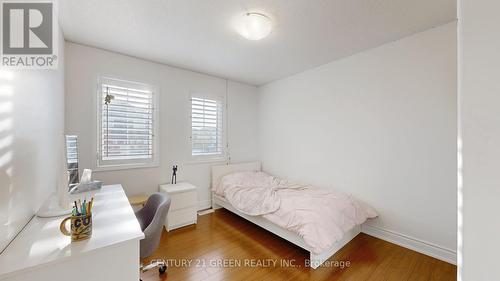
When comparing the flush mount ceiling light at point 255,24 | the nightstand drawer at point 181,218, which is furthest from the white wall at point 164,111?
the flush mount ceiling light at point 255,24

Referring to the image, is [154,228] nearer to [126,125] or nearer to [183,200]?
[183,200]

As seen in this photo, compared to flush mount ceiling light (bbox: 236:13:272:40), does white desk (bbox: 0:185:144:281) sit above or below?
below

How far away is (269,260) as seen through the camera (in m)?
2.13

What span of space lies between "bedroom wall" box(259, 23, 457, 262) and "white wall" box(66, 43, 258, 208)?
54.3 inches

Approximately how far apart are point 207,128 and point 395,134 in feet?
9.84

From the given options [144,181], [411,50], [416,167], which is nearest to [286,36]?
Answer: [411,50]

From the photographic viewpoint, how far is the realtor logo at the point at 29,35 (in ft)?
3.91

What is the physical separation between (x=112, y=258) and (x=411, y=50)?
3465mm

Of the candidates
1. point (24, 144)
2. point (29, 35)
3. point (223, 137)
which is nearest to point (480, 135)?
point (24, 144)

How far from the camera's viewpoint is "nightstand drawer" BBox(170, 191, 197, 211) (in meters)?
2.84

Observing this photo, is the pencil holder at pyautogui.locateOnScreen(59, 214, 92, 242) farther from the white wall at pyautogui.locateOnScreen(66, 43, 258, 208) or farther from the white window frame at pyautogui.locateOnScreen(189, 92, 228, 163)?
the white window frame at pyautogui.locateOnScreen(189, 92, 228, 163)

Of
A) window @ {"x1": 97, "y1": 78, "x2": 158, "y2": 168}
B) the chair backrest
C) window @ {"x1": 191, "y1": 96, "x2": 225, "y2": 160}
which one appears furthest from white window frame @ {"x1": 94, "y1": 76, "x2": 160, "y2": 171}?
the chair backrest

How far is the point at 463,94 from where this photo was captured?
648 mm

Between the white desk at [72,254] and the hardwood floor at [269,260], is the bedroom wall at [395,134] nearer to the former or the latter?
the hardwood floor at [269,260]
